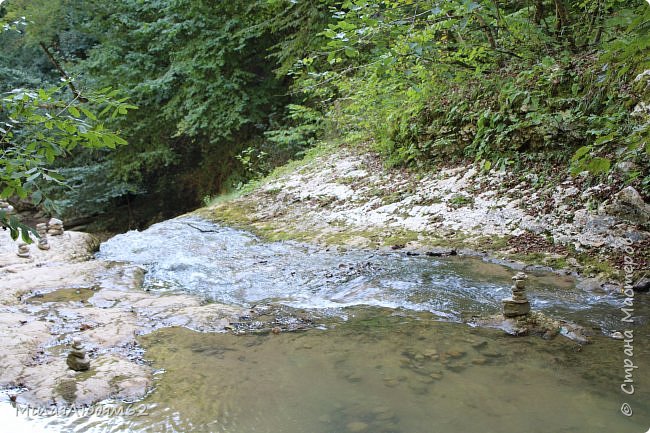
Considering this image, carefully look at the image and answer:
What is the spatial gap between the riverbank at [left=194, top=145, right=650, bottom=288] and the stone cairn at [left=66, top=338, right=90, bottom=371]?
4030 millimetres

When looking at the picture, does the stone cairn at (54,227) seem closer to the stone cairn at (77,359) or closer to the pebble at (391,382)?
the stone cairn at (77,359)

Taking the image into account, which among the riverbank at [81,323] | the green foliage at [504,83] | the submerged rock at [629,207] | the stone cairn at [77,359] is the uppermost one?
the green foliage at [504,83]

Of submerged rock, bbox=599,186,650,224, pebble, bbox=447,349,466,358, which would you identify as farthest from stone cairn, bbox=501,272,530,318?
submerged rock, bbox=599,186,650,224

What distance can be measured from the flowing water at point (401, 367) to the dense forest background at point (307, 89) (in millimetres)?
1289

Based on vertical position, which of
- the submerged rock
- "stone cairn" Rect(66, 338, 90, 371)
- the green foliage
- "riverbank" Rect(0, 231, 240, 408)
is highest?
the green foliage

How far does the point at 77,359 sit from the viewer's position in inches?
129

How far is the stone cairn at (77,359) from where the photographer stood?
3262mm

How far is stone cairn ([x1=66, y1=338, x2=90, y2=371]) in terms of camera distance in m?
3.26

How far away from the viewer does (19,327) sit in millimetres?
4164

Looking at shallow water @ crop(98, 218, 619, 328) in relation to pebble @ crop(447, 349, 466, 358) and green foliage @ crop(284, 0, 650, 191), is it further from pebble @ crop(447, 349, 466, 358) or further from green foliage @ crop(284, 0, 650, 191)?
green foliage @ crop(284, 0, 650, 191)

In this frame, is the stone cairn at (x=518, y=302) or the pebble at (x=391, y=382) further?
the stone cairn at (x=518, y=302)

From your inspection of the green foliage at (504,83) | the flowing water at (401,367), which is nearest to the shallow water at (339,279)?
the flowing water at (401,367)

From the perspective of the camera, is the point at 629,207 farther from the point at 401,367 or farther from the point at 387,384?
the point at 387,384

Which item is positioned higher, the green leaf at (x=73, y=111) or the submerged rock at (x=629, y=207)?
the green leaf at (x=73, y=111)
